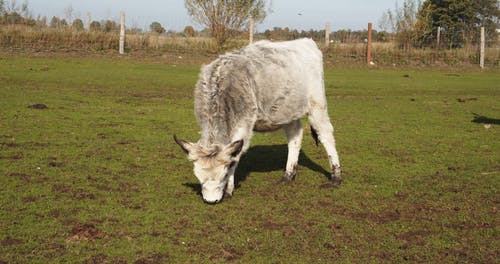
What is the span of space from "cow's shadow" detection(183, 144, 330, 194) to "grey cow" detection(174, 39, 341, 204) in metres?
0.85

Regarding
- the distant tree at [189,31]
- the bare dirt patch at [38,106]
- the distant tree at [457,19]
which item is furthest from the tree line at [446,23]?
the bare dirt patch at [38,106]

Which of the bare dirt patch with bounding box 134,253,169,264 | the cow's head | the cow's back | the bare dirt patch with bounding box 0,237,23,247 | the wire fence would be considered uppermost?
the wire fence

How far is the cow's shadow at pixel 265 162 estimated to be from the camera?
32.3 feet

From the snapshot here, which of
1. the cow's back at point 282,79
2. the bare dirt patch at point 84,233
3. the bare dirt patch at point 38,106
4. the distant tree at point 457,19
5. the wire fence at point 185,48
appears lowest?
the bare dirt patch at point 84,233

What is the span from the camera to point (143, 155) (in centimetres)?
1076

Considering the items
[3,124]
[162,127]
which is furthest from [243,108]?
[3,124]

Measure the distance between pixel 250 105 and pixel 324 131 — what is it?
1.84m

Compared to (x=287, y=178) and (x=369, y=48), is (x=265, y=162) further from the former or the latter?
(x=369, y=48)

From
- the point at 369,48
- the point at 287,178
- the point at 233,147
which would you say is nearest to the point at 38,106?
the point at 287,178

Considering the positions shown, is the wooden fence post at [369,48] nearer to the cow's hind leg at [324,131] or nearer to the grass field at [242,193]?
the grass field at [242,193]

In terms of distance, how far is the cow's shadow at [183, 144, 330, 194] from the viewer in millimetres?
9831

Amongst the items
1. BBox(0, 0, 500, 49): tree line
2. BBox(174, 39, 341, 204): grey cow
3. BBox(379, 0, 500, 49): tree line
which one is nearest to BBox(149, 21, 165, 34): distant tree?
BBox(0, 0, 500, 49): tree line

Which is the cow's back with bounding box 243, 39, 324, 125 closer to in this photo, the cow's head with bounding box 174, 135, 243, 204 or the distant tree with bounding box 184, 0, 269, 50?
the cow's head with bounding box 174, 135, 243, 204

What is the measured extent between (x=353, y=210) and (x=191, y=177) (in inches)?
115
